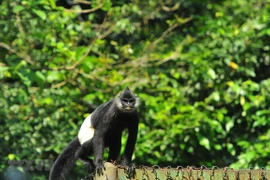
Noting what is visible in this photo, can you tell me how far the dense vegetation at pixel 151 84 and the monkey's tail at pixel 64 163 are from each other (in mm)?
2028

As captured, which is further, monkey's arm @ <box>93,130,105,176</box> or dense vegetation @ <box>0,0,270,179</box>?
dense vegetation @ <box>0,0,270,179</box>

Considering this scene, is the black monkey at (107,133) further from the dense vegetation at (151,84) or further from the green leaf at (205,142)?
the green leaf at (205,142)

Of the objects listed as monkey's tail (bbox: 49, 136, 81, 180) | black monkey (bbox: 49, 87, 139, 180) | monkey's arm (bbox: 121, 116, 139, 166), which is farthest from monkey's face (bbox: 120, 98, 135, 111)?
monkey's tail (bbox: 49, 136, 81, 180)

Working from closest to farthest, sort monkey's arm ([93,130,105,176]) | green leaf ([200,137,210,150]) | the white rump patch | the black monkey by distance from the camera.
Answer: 1. monkey's arm ([93,130,105,176])
2. the black monkey
3. the white rump patch
4. green leaf ([200,137,210,150])

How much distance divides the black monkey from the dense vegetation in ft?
7.05

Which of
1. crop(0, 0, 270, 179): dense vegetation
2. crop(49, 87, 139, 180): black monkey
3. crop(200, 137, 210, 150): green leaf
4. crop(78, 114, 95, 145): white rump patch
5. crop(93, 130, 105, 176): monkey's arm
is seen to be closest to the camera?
crop(93, 130, 105, 176): monkey's arm

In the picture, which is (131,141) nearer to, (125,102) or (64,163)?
(125,102)

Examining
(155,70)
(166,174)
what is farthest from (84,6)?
(166,174)

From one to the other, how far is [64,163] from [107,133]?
57 centimetres

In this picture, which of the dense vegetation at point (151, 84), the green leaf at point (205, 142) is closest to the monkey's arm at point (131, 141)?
the dense vegetation at point (151, 84)

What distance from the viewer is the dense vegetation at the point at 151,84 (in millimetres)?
8452

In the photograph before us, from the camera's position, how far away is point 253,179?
4309 mm

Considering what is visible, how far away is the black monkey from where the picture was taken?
18.8ft

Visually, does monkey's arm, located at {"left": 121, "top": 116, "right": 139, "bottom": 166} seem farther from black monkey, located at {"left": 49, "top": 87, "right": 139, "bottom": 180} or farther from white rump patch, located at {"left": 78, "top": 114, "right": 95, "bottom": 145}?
white rump patch, located at {"left": 78, "top": 114, "right": 95, "bottom": 145}
